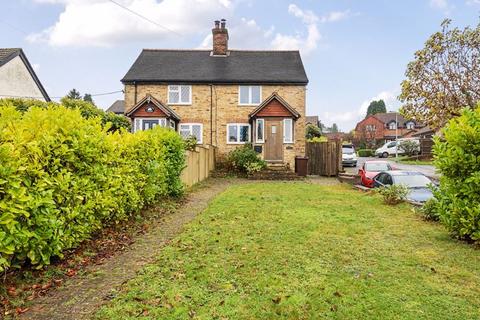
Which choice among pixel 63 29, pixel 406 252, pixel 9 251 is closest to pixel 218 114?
pixel 63 29

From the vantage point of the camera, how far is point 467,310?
166 inches

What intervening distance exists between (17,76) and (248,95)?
16.0 m

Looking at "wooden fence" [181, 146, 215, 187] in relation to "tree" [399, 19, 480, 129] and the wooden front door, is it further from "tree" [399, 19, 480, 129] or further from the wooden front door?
"tree" [399, 19, 480, 129]

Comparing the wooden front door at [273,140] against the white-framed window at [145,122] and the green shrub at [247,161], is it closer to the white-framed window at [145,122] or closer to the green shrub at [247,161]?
the green shrub at [247,161]

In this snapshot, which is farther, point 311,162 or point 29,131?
point 311,162

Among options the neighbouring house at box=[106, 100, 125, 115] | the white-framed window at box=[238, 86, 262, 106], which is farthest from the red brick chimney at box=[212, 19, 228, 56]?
the neighbouring house at box=[106, 100, 125, 115]

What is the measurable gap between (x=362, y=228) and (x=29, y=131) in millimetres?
6665

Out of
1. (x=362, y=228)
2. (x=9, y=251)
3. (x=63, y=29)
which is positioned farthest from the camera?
(x=63, y=29)

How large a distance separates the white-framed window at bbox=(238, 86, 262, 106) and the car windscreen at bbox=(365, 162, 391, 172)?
30.7 ft

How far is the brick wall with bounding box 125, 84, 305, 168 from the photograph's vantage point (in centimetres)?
2525

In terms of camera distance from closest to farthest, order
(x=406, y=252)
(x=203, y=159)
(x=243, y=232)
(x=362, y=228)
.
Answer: (x=406, y=252)
(x=243, y=232)
(x=362, y=228)
(x=203, y=159)

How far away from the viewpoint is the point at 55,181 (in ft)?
17.8

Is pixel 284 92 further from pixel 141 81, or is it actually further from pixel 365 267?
pixel 365 267

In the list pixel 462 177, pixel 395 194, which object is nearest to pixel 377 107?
pixel 395 194
